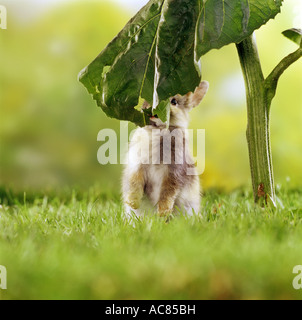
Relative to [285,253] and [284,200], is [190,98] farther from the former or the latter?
[285,253]

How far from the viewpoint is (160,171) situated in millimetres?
2525

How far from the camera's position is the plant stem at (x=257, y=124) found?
7.74 ft

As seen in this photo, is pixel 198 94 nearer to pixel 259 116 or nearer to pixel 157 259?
pixel 259 116

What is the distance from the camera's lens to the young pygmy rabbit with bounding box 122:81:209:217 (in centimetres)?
250

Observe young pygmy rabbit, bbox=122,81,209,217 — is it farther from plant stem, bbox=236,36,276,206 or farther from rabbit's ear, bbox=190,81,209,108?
plant stem, bbox=236,36,276,206

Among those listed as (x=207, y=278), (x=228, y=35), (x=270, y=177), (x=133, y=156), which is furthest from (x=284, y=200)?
(x=207, y=278)

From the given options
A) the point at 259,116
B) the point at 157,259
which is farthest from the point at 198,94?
the point at 157,259

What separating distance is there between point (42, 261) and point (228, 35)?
120 cm

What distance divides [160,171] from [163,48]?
0.65 metres

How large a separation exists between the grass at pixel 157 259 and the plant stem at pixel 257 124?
0.26 m

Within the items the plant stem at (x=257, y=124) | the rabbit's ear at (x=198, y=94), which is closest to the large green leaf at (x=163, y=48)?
the plant stem at (x=257, y=124)

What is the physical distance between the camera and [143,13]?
2.31 m

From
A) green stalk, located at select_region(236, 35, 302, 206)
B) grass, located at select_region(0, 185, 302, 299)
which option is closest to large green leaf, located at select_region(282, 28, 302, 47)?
green stalk, located at select_region(236, 35, 302, 206)

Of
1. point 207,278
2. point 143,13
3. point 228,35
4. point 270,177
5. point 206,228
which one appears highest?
point 143,13
